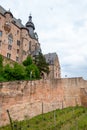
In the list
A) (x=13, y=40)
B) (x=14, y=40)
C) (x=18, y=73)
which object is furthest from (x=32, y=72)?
(x=14, y=40)

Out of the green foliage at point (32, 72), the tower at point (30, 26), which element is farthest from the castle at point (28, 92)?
the tower at point (30, 26)

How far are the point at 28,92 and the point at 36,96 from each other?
3.70 ft

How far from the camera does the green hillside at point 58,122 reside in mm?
20781

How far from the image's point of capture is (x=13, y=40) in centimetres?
4241

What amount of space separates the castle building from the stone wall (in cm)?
1316

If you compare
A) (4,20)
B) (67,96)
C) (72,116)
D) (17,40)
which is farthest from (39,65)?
(72,116)

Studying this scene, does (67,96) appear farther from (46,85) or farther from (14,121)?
(14,121)

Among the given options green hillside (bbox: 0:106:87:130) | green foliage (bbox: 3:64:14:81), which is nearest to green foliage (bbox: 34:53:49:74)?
green foliage (bbox: 3:64:14:81)

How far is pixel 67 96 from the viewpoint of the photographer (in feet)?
98.7

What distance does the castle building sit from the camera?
40.0 metres

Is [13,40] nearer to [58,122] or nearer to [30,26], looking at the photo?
[30,26]

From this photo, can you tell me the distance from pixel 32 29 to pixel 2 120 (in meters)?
32.3

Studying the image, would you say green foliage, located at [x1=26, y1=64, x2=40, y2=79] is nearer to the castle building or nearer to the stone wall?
the stone wall

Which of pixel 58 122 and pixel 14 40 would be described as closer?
pixel 58 122
